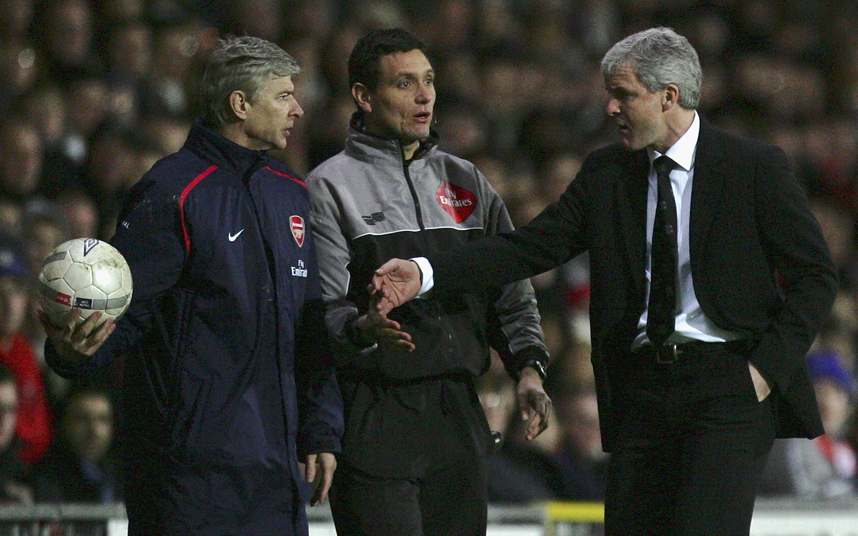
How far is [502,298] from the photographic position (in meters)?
4.44

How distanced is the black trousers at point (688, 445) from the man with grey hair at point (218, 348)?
90 centimetres

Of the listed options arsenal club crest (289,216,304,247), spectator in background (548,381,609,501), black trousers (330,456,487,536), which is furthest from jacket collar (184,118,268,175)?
spectator in background (548,381,609,501)

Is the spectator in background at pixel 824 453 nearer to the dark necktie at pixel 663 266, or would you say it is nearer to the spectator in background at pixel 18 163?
the dark necktie at pixel 663 266

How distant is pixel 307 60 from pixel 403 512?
569 cm

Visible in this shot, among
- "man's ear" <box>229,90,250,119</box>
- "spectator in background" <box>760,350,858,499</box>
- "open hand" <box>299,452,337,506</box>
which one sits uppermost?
"man's ear" <box>229,90,250,119</box>

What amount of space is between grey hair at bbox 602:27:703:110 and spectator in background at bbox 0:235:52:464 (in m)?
3.48

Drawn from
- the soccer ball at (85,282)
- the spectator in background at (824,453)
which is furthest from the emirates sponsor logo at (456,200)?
the spectator in background at (824,453)

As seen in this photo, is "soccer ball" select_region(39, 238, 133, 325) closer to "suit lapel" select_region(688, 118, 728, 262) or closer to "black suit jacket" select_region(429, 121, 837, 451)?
"black suit jacket" select_region(429, 121, 837, 451)

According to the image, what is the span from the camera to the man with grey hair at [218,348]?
12.0ft

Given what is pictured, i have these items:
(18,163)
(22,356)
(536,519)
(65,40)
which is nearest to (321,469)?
(536,519)

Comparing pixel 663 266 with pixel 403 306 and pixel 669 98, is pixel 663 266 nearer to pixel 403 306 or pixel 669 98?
pixel 669 98

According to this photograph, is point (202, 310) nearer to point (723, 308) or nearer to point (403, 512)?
point (403, 512)

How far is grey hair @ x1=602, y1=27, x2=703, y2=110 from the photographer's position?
157 inches

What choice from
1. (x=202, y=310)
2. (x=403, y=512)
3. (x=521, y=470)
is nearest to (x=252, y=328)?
(x=202, y=310)
